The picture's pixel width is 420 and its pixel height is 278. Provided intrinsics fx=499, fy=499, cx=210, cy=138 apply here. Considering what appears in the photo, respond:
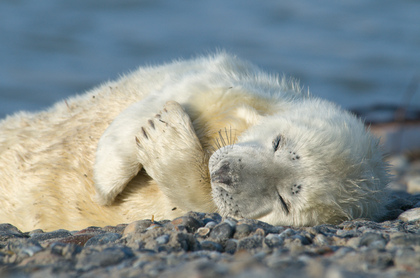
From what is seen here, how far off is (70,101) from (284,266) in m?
3.06

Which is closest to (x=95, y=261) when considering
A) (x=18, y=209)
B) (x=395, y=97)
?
(x=18, y=209)

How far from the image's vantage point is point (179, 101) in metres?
3.27

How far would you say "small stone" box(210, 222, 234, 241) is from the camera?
7.55 feet

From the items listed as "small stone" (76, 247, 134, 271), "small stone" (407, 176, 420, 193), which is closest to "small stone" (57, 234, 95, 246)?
"small stone" (76, 247, 134, 271)

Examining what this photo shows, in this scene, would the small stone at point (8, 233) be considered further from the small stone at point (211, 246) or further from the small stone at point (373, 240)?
the small stone at point (373, 240)

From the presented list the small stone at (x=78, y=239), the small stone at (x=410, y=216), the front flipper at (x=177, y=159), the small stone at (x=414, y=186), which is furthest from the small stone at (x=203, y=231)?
the small stone at (x=414, y=186)

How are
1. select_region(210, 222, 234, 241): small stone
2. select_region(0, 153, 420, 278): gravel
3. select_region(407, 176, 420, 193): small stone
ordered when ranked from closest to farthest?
select_region(0, 153, 420, 278): gravel < select_region(210, 222, 234, 241): small stone < select_region(407, 176, 420, 193): small stone

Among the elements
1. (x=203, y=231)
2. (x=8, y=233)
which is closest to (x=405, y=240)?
(x=203, y=231)

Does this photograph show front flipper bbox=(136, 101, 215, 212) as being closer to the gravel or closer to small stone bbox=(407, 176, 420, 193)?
the gravel

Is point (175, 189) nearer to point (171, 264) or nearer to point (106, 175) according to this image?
point (106, 175)

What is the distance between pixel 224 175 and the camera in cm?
271

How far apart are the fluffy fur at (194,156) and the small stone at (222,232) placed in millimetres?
397

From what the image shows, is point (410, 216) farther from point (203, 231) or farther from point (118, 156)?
point (118, 156)

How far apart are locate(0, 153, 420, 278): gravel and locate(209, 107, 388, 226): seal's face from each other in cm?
16
